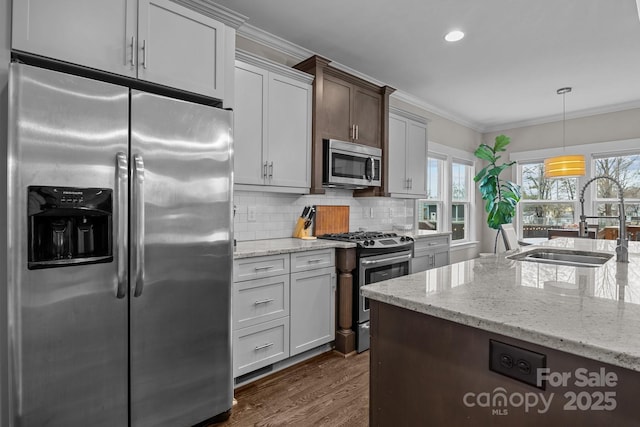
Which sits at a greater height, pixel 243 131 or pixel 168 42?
pixel 168 42

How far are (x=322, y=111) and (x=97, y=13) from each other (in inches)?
71.9

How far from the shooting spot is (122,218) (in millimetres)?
1563

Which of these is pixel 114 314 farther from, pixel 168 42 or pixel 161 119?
pixel 168 42

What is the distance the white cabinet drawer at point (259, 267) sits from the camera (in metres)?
2.21

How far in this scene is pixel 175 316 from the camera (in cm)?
175

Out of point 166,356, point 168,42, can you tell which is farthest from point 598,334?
point 168,42

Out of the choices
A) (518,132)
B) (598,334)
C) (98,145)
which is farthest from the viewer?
(518,132)

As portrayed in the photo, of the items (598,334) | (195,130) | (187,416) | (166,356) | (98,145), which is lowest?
(187,416)

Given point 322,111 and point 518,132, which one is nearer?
point 322,111

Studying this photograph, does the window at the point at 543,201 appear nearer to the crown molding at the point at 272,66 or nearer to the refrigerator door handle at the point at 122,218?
the crown molding at the point at 272,66

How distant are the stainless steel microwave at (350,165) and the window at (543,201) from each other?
3.67m

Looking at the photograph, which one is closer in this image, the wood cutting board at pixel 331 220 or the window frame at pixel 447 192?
the wood cutting board at pixel 331 220

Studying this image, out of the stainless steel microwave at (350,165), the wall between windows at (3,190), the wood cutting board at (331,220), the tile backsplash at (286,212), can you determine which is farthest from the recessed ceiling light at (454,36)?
the wall between windows at (3,190)

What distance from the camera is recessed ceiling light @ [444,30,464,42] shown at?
2.93m
